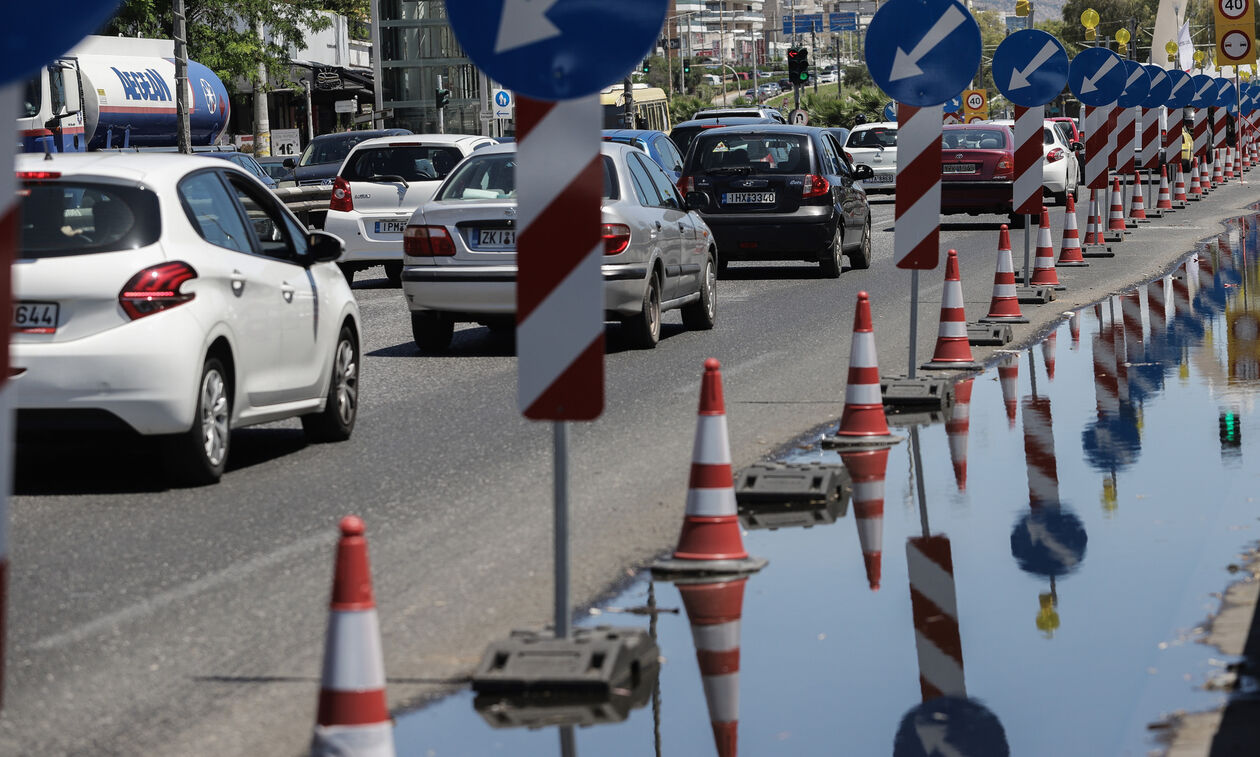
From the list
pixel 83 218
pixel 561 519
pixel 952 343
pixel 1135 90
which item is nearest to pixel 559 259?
pixel 561 519

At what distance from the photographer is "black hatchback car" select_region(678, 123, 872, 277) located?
2152 centimetres

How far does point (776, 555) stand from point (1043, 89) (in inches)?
493

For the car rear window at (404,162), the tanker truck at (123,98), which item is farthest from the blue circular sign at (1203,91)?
the car rear window at (404,162)

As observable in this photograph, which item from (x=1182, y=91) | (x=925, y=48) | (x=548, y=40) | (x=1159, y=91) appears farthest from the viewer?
(x=1182, y=91)

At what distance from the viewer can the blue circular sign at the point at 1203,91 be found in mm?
40656

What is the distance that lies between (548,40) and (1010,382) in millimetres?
7651

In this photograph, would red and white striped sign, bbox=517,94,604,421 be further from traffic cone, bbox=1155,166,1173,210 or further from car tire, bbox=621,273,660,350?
traffic cone, bbox=1155,166,1173,210

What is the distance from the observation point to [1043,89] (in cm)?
1880

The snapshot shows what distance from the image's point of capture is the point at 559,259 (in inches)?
217

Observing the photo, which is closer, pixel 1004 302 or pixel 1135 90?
pixel 1004 302

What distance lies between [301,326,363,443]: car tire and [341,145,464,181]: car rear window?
34.7 ft

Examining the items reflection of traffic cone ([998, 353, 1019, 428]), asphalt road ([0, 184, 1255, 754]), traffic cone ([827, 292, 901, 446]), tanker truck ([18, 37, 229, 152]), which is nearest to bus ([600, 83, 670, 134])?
tanker truck ([18, 37, 229, 152])

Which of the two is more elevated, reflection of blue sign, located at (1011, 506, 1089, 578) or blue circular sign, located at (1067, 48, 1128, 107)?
blue circular sign, located at (1067, 48, 1128, 107)

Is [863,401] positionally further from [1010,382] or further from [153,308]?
[153,308]
